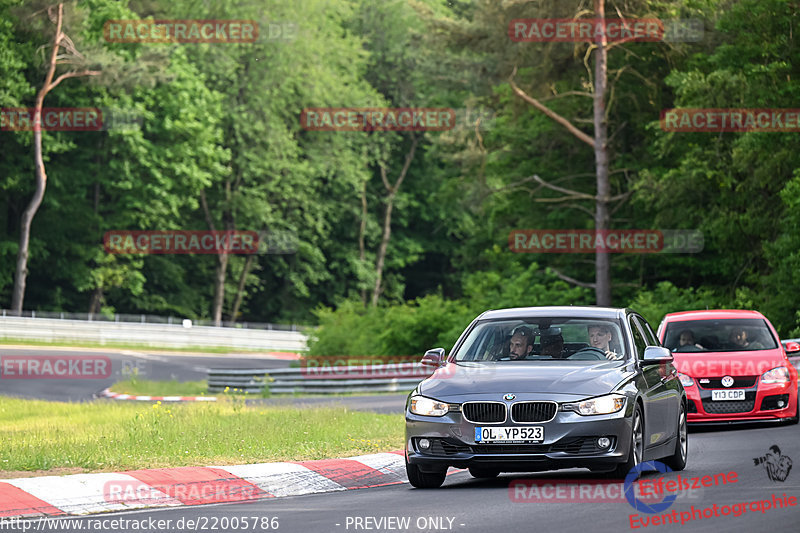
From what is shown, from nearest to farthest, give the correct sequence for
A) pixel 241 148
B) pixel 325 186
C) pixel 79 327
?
pixel 79 327, pixel 241 148, pixel 325 186

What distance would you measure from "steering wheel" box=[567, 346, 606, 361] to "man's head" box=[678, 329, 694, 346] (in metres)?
7.35

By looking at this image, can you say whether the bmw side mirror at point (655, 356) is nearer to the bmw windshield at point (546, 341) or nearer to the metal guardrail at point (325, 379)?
the bmw windshield at point (546, 341)

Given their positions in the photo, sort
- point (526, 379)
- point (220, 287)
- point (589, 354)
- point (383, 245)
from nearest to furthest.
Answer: point (526, 379)
point (589, 354)
point (220, 287)
point (383, 245)

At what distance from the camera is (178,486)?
11773 millimetres

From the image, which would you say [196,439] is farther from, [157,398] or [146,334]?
[146,334]

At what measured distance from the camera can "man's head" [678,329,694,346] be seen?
19.7 m

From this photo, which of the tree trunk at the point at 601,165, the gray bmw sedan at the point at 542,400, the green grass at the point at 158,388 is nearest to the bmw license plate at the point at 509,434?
the gray bmw sedan at the point at 542,400

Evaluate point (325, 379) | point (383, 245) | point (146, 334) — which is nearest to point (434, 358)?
point (325, 379)

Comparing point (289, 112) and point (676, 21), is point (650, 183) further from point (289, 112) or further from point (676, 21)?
point (289, 112)

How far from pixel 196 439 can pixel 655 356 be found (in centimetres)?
577

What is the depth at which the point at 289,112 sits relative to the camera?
75562mm

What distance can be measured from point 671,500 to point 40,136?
181 ft

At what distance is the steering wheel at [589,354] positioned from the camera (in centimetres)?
1248

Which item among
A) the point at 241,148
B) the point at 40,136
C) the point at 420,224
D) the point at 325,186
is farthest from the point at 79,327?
the point at 420,224
